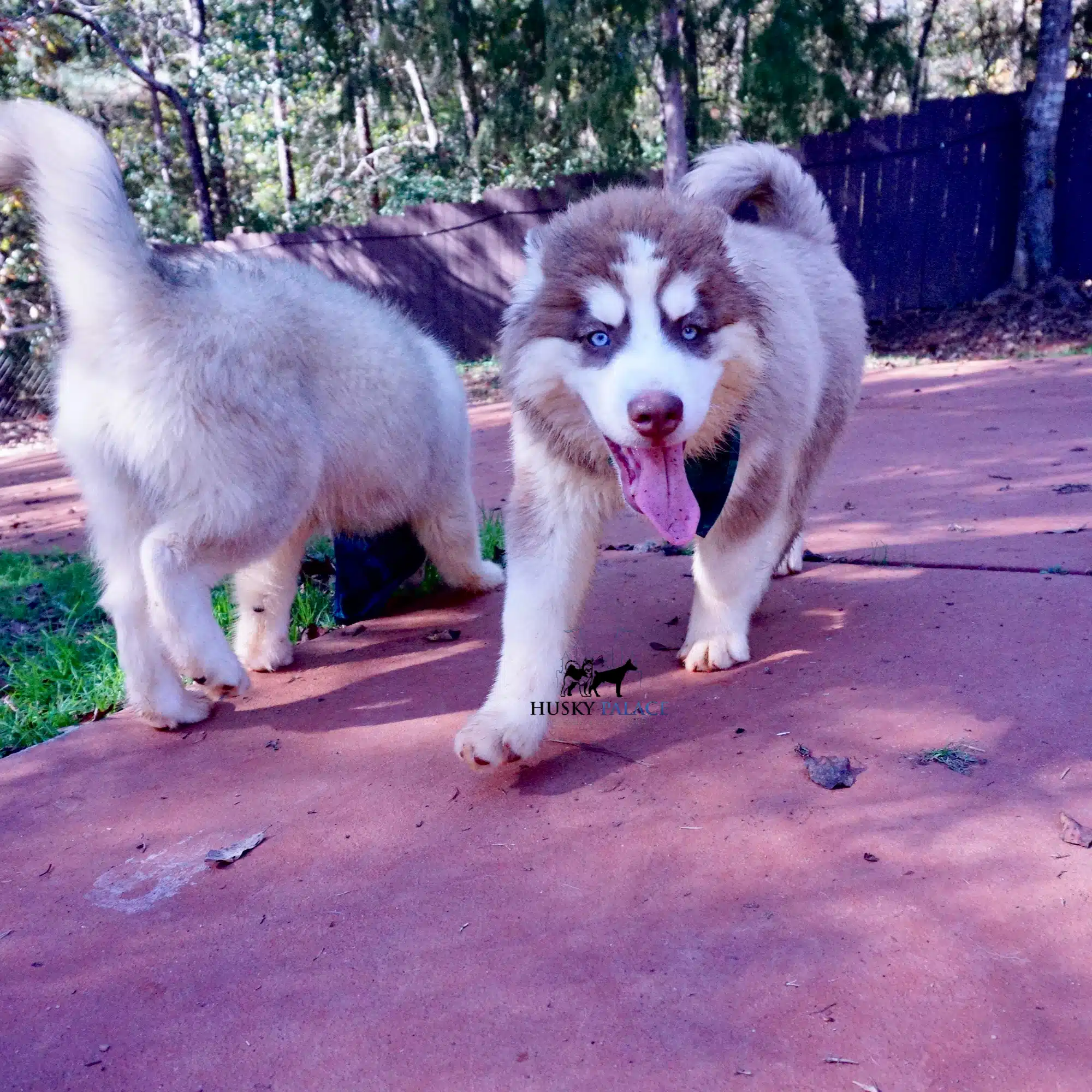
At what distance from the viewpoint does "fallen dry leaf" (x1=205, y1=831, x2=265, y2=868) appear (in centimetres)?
238

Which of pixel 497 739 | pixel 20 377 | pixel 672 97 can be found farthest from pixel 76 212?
pixel 20 377

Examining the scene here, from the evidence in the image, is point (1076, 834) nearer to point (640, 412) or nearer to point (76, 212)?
point (640, 412)

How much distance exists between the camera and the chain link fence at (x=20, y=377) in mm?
13398

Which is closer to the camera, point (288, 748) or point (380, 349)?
point (288, 748)

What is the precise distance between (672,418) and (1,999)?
1.89 meters

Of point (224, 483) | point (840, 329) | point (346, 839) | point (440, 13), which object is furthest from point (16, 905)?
point (440, 13)

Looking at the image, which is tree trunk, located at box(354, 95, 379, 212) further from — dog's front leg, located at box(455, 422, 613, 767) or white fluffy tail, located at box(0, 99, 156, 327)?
dog's front leg, located at box(455, 422, 613, 767)

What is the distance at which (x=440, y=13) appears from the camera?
1209 cm

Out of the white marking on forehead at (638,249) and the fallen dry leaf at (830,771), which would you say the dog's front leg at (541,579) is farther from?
the fallen dry leaf at (830,771)

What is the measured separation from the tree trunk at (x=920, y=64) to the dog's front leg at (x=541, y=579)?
43.7 ft

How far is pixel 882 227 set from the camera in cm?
1328

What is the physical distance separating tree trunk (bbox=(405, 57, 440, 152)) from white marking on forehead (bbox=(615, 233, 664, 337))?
12.7 meters

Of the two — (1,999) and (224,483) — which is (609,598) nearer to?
(224,483)

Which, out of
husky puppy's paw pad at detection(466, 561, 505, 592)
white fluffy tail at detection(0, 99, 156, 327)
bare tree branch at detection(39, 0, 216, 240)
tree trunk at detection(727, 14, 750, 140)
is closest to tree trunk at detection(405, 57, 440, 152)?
bare tree branch at detection(39, 0, 216, 240)
